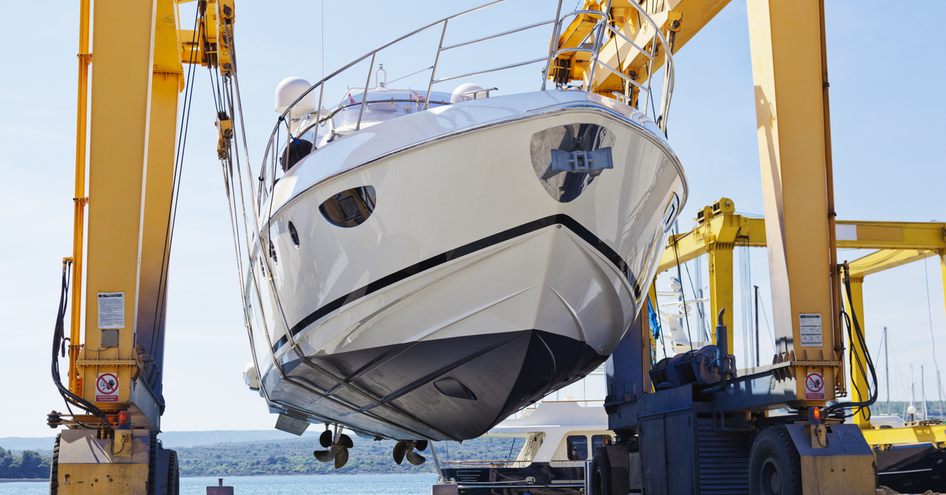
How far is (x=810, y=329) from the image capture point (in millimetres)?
7434

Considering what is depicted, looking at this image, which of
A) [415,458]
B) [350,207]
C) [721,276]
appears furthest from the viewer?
[721,276]

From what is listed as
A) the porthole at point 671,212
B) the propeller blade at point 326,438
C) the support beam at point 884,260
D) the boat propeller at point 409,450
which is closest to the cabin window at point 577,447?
the support beam at point 884,260

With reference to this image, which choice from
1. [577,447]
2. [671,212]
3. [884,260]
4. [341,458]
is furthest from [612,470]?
[884,260]

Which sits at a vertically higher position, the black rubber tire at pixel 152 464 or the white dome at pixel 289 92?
the white dome at pixel 289 92

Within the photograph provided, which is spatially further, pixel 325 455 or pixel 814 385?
pixel 325 455

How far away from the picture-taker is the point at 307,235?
22.6 ft

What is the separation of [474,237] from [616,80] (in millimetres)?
5275

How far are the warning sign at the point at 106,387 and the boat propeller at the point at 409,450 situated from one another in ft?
15.7

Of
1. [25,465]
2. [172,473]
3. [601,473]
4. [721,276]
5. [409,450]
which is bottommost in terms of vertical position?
[25,465]

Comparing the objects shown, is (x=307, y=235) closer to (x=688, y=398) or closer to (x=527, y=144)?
(x=527, y=144)

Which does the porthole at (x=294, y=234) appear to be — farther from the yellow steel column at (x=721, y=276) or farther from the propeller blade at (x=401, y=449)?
the yellow steel column at (x=721, y=276)

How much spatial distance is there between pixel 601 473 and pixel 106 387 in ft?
18.8

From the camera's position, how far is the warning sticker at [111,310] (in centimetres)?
687

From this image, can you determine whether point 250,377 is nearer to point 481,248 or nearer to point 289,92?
point 289,92
